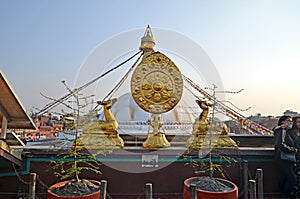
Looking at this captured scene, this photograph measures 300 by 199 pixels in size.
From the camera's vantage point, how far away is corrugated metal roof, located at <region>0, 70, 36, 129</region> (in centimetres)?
301

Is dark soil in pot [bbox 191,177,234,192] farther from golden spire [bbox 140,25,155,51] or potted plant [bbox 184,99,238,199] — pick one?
golden spire [bbox 140,25,155,51]

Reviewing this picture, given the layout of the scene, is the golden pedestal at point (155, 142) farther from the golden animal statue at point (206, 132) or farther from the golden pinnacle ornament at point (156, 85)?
the golden animal statue at point (206, 132)

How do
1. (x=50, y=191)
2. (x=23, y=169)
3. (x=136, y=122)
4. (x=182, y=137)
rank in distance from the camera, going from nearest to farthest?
1. (x=50, y=191)
2. (x=23, y=169)
3. (x=182, y=137)
4. (x=136, y=122)

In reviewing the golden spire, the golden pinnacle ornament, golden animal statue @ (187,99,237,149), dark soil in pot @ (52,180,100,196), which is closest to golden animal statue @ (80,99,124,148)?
the golden pinnacle ornament

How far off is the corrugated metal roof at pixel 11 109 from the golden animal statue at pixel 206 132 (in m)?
2.74

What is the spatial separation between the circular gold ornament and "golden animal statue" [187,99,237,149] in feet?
2.01

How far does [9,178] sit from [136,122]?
3.50 metres

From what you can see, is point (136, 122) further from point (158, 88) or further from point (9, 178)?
point (9, 178)

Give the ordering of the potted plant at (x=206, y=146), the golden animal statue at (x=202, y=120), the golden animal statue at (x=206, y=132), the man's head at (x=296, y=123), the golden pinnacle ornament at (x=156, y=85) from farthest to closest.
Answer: the golden pinnacle ornament at (x=156, y=85) < the golden animal statue at (x=202, y=120) < the golden animal statue at (x=206, y=132) < the man's head at (x=296, y=123) < the potted plant at (x=206, y=146)

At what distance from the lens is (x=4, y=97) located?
10.3 feet

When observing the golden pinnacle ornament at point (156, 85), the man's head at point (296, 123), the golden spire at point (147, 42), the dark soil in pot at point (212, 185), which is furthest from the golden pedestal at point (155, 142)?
the golden spire at point (147, 42)

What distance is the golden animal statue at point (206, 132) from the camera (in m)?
4.55

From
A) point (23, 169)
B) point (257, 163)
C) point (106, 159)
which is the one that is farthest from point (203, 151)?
point (23, 169)

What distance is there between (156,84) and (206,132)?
136 centimetres
